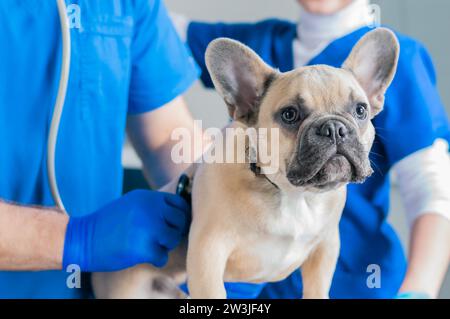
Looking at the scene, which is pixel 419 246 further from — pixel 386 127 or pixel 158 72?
pixel 158 72

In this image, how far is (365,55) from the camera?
464 mm

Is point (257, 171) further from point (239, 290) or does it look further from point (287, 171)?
point (239, 290)

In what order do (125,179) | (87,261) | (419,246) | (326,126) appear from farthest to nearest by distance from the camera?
(125,179) → (419,246) → (87,261) → (326,126)

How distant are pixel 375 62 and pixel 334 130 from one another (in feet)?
0.25

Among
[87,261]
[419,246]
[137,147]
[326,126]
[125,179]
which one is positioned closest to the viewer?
[326,126]

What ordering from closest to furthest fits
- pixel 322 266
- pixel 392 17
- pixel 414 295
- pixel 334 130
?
pixel 334 130 < pixel 322 266 < pixel 414 295 < pixel 392 17

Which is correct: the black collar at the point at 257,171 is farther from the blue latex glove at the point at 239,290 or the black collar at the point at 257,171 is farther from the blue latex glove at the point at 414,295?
the blue latex glove at the point at 414,295

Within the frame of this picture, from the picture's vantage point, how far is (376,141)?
65 cm

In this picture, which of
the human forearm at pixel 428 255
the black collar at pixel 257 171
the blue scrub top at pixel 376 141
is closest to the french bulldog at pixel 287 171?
the black collar at pixel 257 171

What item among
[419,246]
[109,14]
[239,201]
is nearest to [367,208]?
[419,246]

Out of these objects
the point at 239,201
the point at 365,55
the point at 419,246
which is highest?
the point at 365,55

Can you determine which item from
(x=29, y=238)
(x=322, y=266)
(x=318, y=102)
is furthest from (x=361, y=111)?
(x=29, y=238)

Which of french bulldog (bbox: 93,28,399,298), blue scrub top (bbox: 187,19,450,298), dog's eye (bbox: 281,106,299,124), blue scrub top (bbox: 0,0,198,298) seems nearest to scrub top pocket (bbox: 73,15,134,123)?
blue scrub top (bbox: 0,0,198,298)
